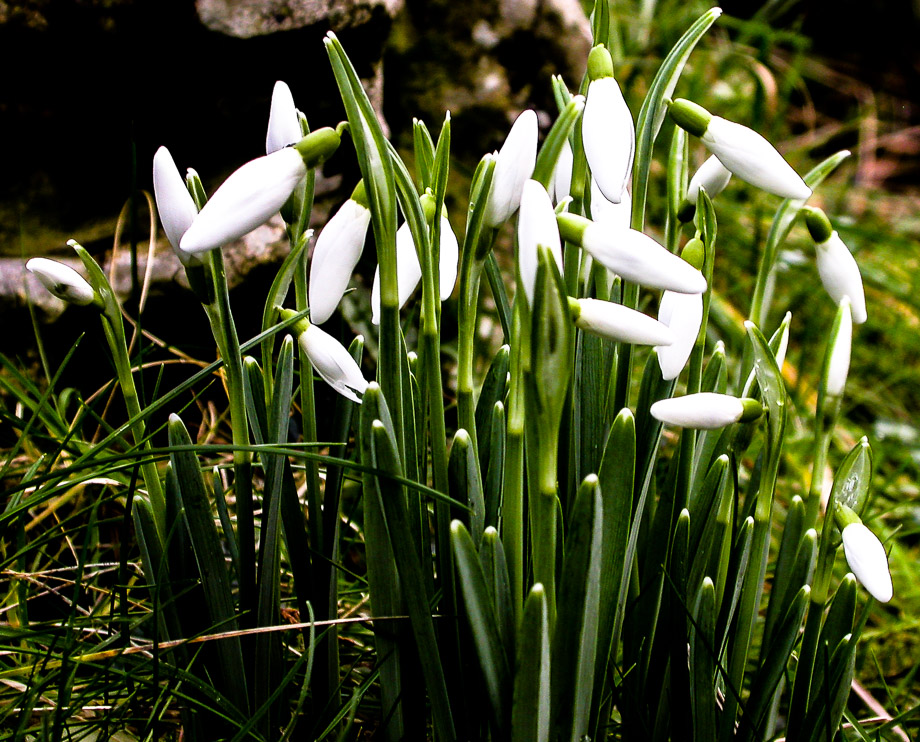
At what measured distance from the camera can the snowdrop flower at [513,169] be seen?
68 centimetres

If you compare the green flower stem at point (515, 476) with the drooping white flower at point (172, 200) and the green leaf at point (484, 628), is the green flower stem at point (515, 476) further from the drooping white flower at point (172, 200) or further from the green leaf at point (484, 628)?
the drooping white flower at point (172, 200)

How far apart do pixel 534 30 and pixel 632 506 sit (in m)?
1.61

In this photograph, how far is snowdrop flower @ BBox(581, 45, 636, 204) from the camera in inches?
26.0

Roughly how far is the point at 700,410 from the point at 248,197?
0.38 metres

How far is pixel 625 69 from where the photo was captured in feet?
10.1

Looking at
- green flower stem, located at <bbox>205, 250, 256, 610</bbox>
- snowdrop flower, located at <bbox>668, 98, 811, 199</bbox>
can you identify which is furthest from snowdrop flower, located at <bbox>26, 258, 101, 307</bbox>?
snowdrop flower, located at <bbox>668, 98, 811, 199</bbox>

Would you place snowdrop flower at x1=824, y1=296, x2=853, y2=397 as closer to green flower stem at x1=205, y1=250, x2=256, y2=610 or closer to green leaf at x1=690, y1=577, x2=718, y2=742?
green leaf at x1=690, y1=577, x2=718, y2=742

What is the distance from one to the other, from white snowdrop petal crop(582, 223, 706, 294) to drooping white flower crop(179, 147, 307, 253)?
0.74 ft

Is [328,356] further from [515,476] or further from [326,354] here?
[515,476]

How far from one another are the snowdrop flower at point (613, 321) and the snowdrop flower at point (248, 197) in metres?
0.22

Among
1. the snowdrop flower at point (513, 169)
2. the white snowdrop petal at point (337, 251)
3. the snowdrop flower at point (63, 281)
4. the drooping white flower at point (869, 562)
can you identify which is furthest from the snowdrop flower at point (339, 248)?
the drooping white flower at point (869, 562)

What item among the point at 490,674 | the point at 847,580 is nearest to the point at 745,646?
the point at 847,580

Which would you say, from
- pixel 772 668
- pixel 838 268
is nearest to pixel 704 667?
pixel 772 668

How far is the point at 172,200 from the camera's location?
0.70m
